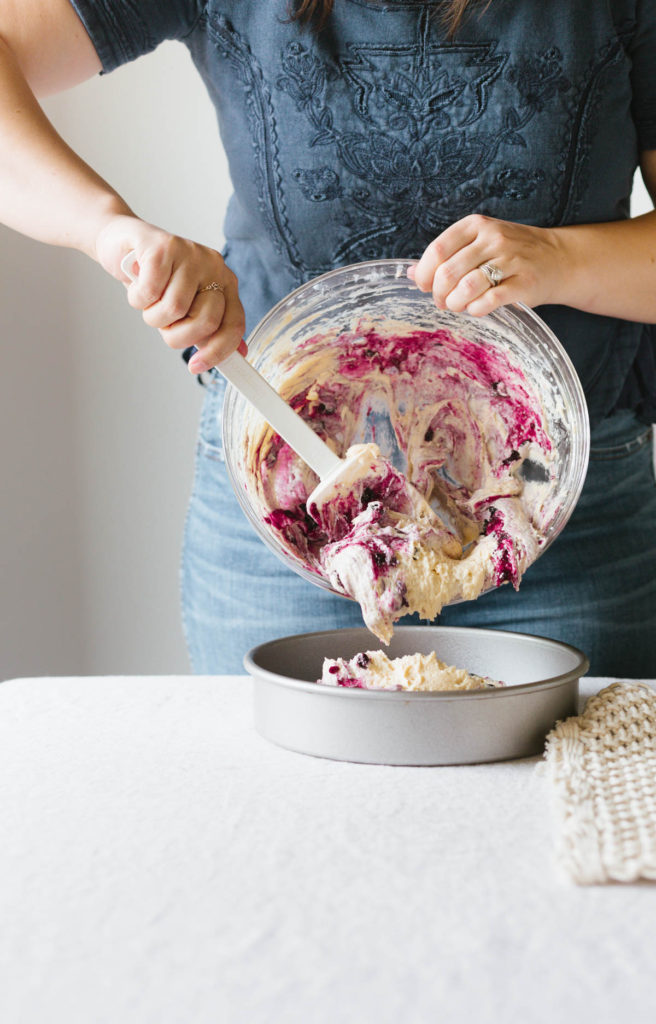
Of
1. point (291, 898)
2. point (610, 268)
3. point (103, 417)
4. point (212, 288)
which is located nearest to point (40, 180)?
point (212, 288)

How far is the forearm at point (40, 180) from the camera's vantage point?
0.73 metres

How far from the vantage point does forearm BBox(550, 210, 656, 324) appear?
79 cm

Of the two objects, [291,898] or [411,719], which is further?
[411,719]

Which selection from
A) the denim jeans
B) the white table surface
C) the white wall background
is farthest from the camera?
the white wall background

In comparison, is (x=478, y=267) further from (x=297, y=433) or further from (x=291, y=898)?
(x=291, y=898)

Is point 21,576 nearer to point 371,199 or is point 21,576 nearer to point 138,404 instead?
point 138,404

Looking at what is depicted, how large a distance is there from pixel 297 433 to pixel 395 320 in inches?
5.3

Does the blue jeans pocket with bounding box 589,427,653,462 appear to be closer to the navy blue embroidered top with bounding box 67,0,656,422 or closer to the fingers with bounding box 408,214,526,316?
the navy blue embroidered top with bounding box 67,0,656,422

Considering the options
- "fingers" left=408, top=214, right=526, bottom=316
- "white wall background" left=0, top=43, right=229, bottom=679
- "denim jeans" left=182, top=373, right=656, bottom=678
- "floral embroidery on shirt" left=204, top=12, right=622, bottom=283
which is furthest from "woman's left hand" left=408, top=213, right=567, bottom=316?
"white wall background" left=0, top=43, right=229, bottom=679

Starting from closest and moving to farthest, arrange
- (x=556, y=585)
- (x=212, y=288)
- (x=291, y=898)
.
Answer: (x=291, y=898) < (x=212, y=288) < (x=556, y=585)

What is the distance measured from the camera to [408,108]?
0.82 m

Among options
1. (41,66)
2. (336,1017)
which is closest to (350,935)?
(336,1017)

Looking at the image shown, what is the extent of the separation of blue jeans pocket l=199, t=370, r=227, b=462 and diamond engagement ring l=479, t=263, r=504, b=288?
33cm

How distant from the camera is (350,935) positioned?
0.44m
